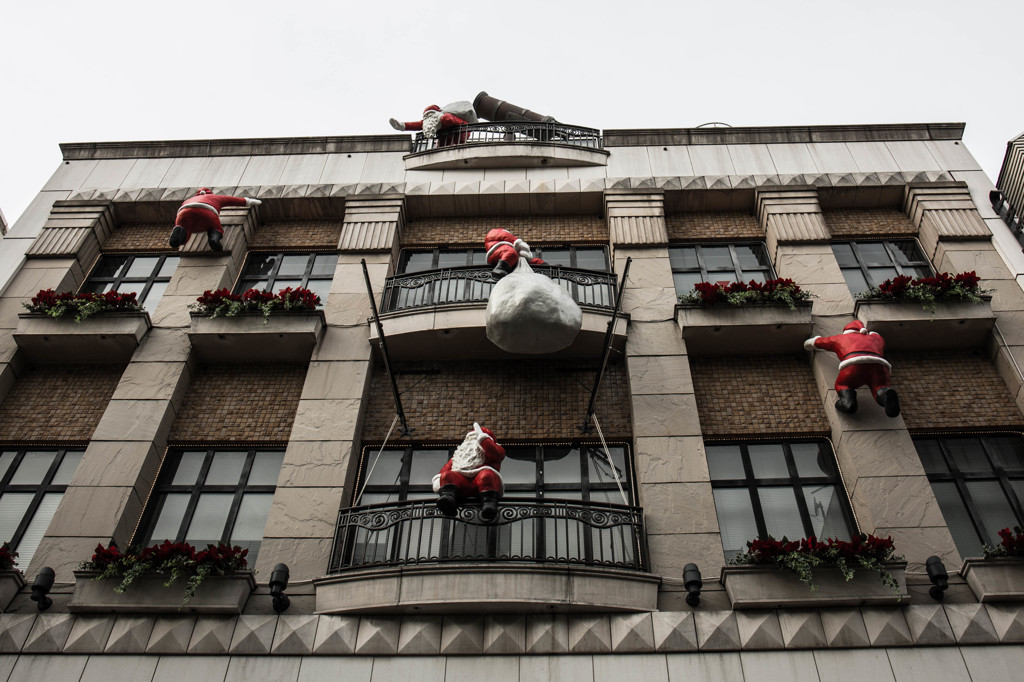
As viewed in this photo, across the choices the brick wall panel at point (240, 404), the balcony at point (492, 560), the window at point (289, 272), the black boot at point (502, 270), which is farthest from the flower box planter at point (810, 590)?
the window at point (289, 272)

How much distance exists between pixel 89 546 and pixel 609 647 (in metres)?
7.15

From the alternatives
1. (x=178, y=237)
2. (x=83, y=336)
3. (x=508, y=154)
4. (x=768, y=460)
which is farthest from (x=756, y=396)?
(x=83, y=336)

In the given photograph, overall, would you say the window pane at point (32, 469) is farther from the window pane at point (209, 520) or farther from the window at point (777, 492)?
the window at point (777, 492)

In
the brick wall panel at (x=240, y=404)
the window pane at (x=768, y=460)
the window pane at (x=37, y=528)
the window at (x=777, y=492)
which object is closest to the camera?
the window at (x=777, y=492)

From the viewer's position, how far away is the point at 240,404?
12562mm

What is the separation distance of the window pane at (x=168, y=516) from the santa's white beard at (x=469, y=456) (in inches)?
180

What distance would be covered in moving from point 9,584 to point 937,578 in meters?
11.7

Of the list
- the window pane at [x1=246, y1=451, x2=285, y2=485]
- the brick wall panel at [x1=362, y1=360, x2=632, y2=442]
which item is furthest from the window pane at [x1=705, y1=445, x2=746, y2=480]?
the window pane at [x1=246, y1=451, x2=285, y2=485]

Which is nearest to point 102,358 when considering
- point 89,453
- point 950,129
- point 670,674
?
point 89,453

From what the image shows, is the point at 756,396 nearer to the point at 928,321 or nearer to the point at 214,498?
the point at 928,321

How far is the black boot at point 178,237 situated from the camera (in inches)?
550

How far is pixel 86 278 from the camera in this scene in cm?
1516

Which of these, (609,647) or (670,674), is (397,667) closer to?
(609,647)

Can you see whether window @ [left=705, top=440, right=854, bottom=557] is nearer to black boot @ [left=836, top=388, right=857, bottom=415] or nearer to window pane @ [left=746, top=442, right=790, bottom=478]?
window pane @ [left=746, top=442, right=790, bottom=478]
